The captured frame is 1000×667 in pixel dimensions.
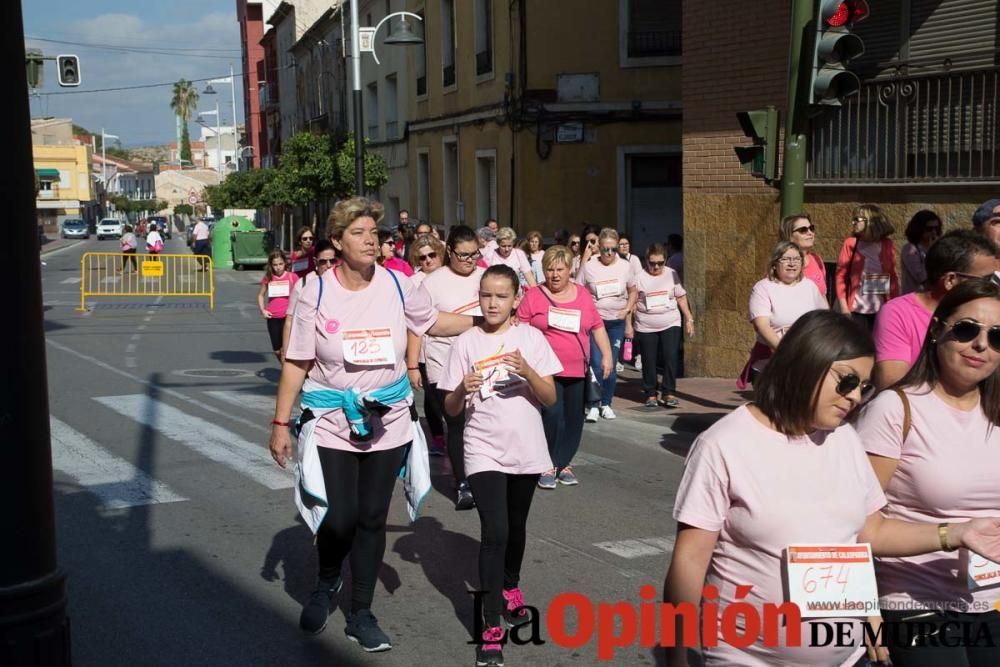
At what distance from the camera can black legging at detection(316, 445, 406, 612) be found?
204 inches

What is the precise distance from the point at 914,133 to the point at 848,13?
3.75m

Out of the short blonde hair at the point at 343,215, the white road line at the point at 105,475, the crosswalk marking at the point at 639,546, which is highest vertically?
the short blonde hair at the point at 343,215

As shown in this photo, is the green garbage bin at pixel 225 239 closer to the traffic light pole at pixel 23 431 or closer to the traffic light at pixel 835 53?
the traffic light at pixel 835 53

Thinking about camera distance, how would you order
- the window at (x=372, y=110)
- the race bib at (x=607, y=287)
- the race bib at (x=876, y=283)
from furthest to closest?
the window at (x=372, y=110), the race bib at (x=607, y=287), the race bib at (x=876, y=283)

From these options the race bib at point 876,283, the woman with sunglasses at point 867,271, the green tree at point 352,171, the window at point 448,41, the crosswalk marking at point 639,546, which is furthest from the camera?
the green tree at point 352,171

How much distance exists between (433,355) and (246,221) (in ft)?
126

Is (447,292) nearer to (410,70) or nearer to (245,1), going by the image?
(410,70)

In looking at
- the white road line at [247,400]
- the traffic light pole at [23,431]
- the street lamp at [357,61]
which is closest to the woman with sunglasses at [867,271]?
the white road line at [247,400]

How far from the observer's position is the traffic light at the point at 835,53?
29.0ft

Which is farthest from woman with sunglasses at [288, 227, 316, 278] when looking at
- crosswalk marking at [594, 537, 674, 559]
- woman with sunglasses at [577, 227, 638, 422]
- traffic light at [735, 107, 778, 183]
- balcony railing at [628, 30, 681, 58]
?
balcony railing at [628, 30, 681, 58]

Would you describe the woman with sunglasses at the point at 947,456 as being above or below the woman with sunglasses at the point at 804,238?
below

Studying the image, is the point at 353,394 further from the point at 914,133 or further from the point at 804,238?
the point at 914,133

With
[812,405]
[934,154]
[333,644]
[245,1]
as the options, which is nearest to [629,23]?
[934,154]

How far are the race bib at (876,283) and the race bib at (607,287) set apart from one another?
2762 millimetres
